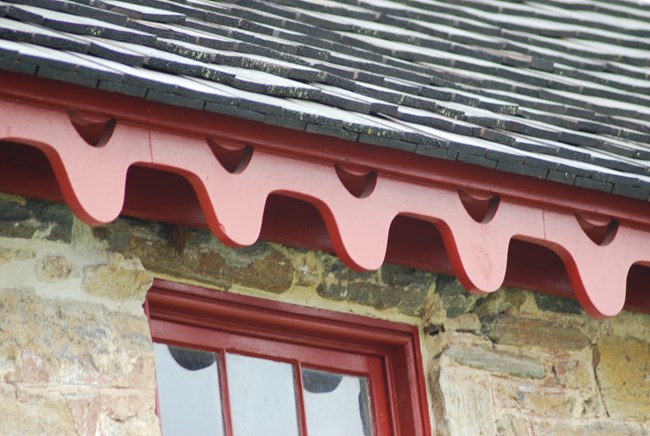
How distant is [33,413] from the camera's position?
10.6 feet

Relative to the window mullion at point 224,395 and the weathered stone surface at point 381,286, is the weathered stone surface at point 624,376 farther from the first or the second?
the window mullion at point 224,395

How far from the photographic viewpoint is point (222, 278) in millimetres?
3744

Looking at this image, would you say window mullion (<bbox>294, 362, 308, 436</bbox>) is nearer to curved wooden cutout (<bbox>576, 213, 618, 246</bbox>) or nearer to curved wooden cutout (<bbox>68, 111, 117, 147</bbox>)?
curved wooden cutout (<bbox>576, 213, 618, 246</bbox>)

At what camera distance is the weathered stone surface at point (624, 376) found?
4172 mm

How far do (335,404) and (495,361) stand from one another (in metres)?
0.49

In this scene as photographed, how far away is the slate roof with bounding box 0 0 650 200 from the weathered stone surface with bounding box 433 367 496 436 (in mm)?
661

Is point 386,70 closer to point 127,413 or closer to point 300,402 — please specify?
point 300,402

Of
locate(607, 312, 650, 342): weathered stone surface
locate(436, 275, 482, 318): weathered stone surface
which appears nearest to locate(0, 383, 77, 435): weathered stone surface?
locate(436, 275, 482, 318): weathered stone surface

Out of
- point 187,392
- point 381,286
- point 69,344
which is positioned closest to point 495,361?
point 381,286

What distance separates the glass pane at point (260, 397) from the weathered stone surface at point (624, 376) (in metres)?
0.99

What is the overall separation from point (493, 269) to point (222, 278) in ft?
2.40

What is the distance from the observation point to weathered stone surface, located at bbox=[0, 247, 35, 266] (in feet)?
11.1

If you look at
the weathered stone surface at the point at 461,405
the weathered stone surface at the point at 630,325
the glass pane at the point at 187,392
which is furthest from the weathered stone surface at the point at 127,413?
the weathered stone surface at the point at 630,325

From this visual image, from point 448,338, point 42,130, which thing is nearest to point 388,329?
point 448,338
